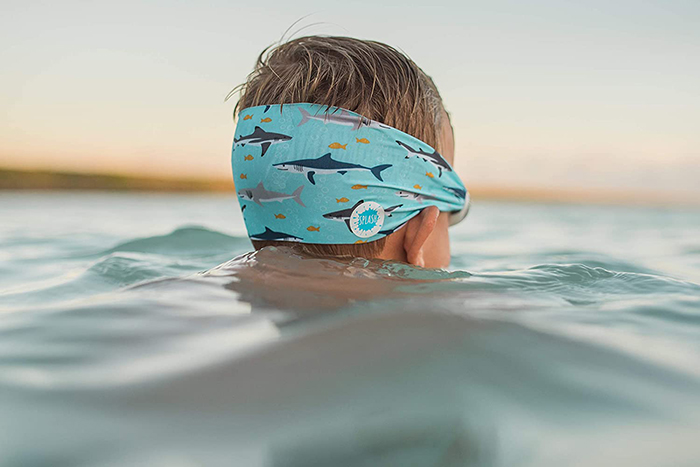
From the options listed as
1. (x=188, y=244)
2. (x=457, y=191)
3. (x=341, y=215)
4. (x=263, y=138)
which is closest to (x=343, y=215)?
(x=341, y=215)

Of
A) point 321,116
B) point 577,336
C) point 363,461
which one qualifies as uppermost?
point 321,116

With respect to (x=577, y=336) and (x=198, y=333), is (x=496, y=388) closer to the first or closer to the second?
(x=577, y=336)

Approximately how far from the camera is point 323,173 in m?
2.11

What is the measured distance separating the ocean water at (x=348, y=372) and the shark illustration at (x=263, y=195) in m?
0.22

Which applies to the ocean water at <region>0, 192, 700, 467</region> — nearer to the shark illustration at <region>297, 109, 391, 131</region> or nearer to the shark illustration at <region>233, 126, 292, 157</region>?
the shark illustration at <region>233, 126, 292, 157</region>

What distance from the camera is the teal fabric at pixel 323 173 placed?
2.12m

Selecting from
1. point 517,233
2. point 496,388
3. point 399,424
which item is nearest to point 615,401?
point 496,388

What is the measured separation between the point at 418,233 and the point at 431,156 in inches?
13.2

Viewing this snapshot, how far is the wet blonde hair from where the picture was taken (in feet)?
7.22

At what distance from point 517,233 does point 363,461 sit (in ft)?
20.3

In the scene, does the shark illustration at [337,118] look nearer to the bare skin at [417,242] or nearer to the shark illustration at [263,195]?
the shark illustration at [263,195]

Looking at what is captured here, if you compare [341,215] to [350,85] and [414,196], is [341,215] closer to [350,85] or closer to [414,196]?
[414,196]

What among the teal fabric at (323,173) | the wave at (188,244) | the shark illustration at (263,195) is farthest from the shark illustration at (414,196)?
the wave at (188,244)

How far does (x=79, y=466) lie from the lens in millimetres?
897
